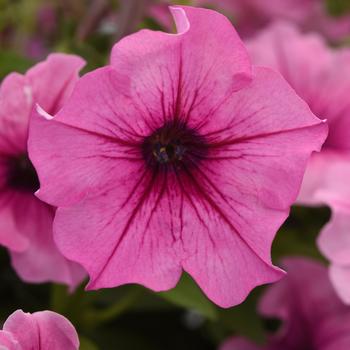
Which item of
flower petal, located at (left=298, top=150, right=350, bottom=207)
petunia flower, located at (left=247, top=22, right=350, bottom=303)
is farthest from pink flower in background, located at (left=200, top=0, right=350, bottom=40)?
flower petal, located at (left=298, top=150, right=350, bottom=207)

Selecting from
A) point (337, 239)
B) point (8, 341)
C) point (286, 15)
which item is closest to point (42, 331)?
point (8, 341)

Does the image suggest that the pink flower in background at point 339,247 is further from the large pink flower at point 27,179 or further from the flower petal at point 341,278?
the large pink flower at point 27,179

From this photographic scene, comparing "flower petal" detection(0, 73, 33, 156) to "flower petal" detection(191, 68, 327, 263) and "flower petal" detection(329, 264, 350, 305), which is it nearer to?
"flower petal" detection(191, 68, 327, 263)

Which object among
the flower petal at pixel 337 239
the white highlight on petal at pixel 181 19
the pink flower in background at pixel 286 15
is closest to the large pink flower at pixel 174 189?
the white highlight on petal at pixel 181 19

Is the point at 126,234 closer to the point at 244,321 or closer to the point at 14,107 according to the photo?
the point at 14,107

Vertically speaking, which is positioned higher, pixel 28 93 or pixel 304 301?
pixel 28 93

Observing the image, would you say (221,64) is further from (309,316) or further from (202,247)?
(309,316)
